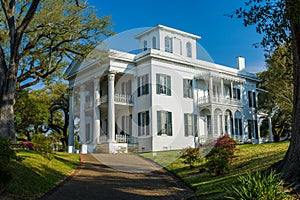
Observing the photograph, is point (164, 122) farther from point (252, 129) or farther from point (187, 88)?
point (252, 129)

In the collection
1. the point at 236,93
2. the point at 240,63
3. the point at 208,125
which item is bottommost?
the point at 208,125

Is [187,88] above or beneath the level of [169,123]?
above

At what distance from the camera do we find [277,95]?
27312 millimetres

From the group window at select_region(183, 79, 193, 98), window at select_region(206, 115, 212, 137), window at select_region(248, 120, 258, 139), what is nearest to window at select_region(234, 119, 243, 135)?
window at select_region(248, 120, 258, 139)

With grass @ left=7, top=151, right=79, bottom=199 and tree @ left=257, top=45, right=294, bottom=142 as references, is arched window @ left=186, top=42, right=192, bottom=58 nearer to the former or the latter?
tree @ left=257, top=45, right=294, bottom=142

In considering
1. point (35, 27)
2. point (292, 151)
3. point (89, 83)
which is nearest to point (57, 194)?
point (292, 151)

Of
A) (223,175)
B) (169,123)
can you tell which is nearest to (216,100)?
(169,123)

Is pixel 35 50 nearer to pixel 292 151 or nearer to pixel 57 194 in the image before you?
pixel 57 194

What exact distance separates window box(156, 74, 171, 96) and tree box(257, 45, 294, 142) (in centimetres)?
775

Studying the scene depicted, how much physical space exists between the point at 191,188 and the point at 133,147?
1293 centimetres

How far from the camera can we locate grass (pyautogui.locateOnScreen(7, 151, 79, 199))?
9.60 metres

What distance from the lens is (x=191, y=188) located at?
1198 centimetres

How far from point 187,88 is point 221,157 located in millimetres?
14892

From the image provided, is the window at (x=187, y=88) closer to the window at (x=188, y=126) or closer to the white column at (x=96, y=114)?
the window at (x=188, y=126)
